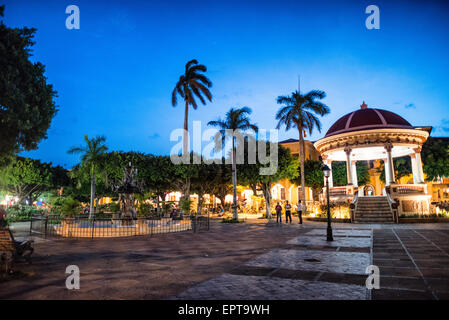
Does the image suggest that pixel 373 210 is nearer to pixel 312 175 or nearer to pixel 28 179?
pixel 312 175

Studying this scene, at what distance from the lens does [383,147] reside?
25.5 m

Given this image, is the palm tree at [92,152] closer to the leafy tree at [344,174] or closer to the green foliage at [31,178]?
the green foliage at [31,178]

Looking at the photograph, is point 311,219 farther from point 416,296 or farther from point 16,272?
point 16,272

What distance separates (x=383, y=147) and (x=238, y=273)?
81.2 ft

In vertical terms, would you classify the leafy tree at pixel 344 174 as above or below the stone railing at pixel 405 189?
above

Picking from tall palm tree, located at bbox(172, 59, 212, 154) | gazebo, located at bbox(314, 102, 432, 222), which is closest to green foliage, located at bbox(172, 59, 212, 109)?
tall palm tree, located at bbox(172, 59, 212, 154)

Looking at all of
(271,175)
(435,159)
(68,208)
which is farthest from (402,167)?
(68,208)

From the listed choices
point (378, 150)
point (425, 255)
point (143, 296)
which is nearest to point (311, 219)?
point (378, 150)

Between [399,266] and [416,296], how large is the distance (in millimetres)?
2496

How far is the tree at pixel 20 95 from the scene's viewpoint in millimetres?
8172

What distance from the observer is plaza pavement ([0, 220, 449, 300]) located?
15.9 feet

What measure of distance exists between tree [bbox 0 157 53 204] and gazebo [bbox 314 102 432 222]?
36402 mm

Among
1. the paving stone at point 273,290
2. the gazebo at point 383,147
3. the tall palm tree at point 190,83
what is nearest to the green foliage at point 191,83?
the tall palm tree at point 190,83

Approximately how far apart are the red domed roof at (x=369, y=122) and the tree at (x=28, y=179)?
37.3m
